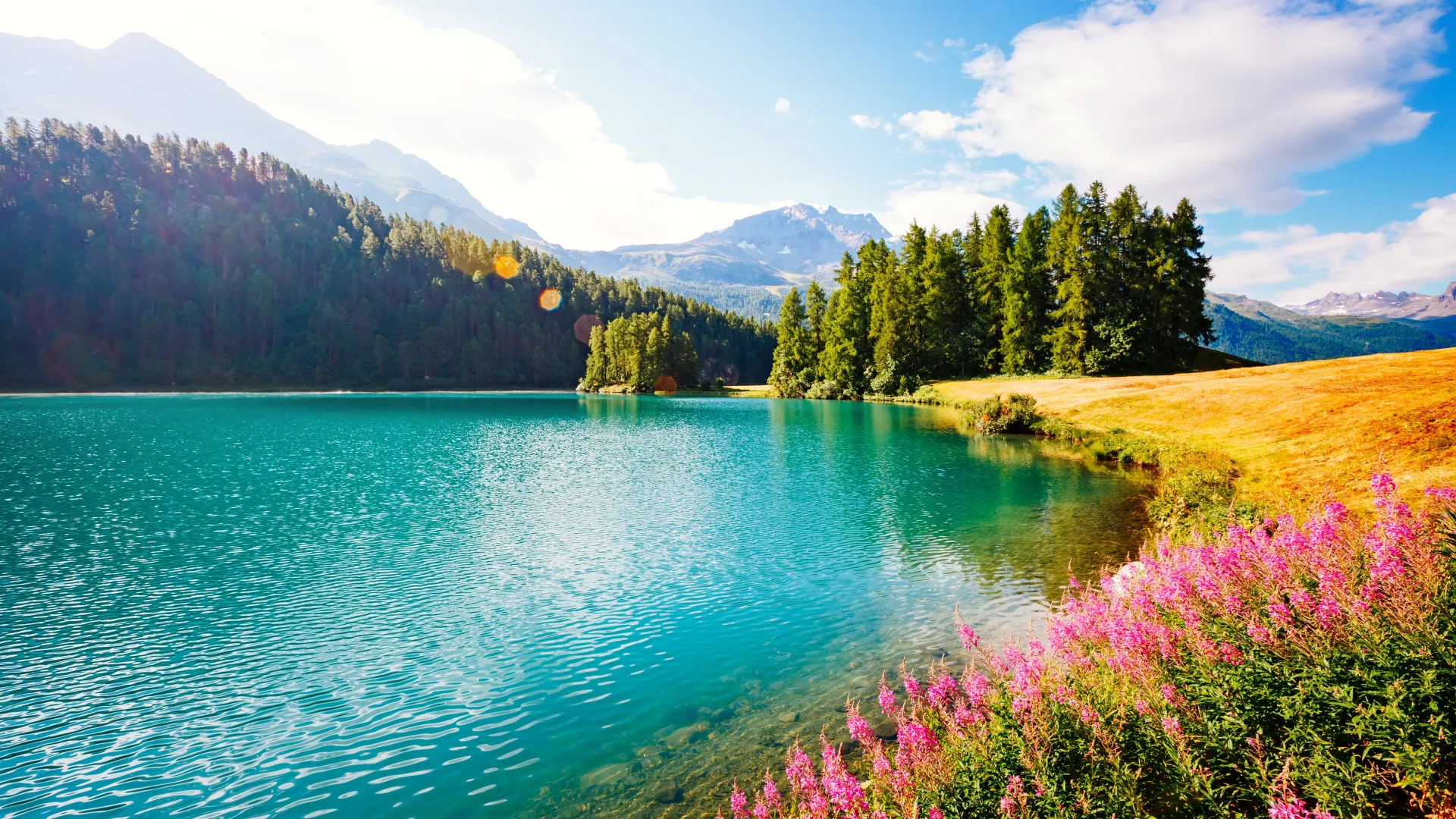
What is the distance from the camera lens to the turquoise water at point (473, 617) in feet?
33.4

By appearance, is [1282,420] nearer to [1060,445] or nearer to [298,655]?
[1060,445]

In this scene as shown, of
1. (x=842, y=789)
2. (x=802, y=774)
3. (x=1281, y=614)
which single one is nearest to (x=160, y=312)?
(x=802, y=774)

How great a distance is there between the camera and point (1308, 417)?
33.3 meters

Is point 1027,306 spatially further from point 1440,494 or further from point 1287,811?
point 1287,811

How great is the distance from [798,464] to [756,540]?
1800 centimetres

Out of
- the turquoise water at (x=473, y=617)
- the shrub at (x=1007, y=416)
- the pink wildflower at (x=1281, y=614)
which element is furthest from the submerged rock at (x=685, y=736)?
the shrub at (x=1007, y=416)

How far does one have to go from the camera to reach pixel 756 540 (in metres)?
23.9

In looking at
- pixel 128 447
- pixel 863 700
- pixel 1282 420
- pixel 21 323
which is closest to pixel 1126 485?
pixel 1282 420

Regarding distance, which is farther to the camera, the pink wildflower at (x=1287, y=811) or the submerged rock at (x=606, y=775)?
the submerged rock at (x=606, y=775)

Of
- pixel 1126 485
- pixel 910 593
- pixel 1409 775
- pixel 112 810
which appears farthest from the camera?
pixel 1126 485

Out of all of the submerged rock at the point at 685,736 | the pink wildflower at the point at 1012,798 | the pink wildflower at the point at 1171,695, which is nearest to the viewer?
the pink wildflower at the point at 1012,798

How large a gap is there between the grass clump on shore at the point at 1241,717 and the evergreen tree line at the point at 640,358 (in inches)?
5768

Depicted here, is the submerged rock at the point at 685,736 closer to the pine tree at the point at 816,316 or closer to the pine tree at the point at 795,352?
the pine tree at the point at 795,352

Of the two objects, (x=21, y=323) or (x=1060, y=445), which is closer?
(x=1060, y=445)
